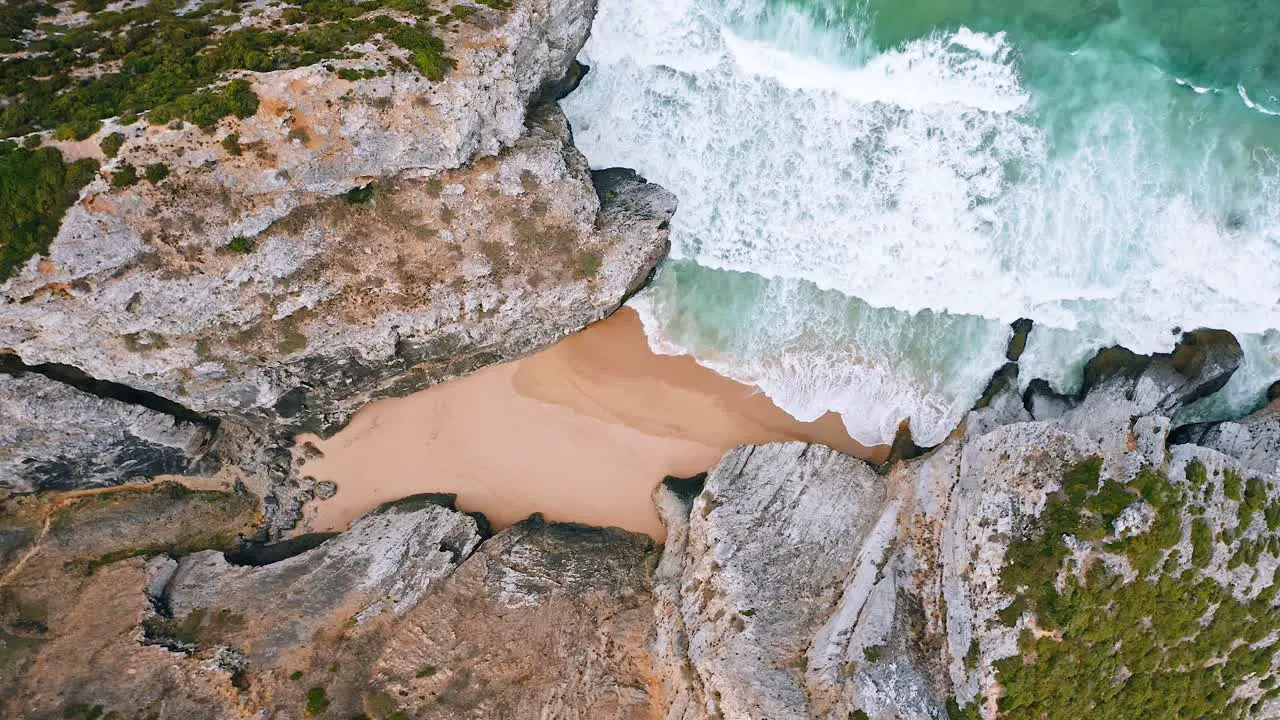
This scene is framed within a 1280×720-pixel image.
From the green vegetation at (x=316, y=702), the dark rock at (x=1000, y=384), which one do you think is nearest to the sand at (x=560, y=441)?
the dark rock at (x=1000, y=384)

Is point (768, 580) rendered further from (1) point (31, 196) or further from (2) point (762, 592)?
(1) point (31, 196)

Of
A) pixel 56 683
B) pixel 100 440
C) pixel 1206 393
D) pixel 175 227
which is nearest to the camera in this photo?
pixel 175 227

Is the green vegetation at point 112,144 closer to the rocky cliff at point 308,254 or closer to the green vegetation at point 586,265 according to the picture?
the rocky cliff at point 308,254

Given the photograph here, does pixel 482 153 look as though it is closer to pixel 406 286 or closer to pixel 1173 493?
pixel 406 286

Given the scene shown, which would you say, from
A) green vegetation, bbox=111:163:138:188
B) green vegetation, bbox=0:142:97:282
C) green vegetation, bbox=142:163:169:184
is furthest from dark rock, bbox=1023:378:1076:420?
green vegetation, bbox=0:142:97:282

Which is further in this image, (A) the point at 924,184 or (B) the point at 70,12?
(A) the point at 924,184

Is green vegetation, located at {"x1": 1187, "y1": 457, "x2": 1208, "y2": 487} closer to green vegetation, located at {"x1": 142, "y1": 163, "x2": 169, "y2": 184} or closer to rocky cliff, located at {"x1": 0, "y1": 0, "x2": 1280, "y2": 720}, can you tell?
rocky cliff, located at {"x1": 0, "y1": 0, "x2": 1280, "y2": 720}

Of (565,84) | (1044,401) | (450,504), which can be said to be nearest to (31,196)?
(450,504)

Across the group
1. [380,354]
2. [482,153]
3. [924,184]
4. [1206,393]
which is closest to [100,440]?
[380,354]
